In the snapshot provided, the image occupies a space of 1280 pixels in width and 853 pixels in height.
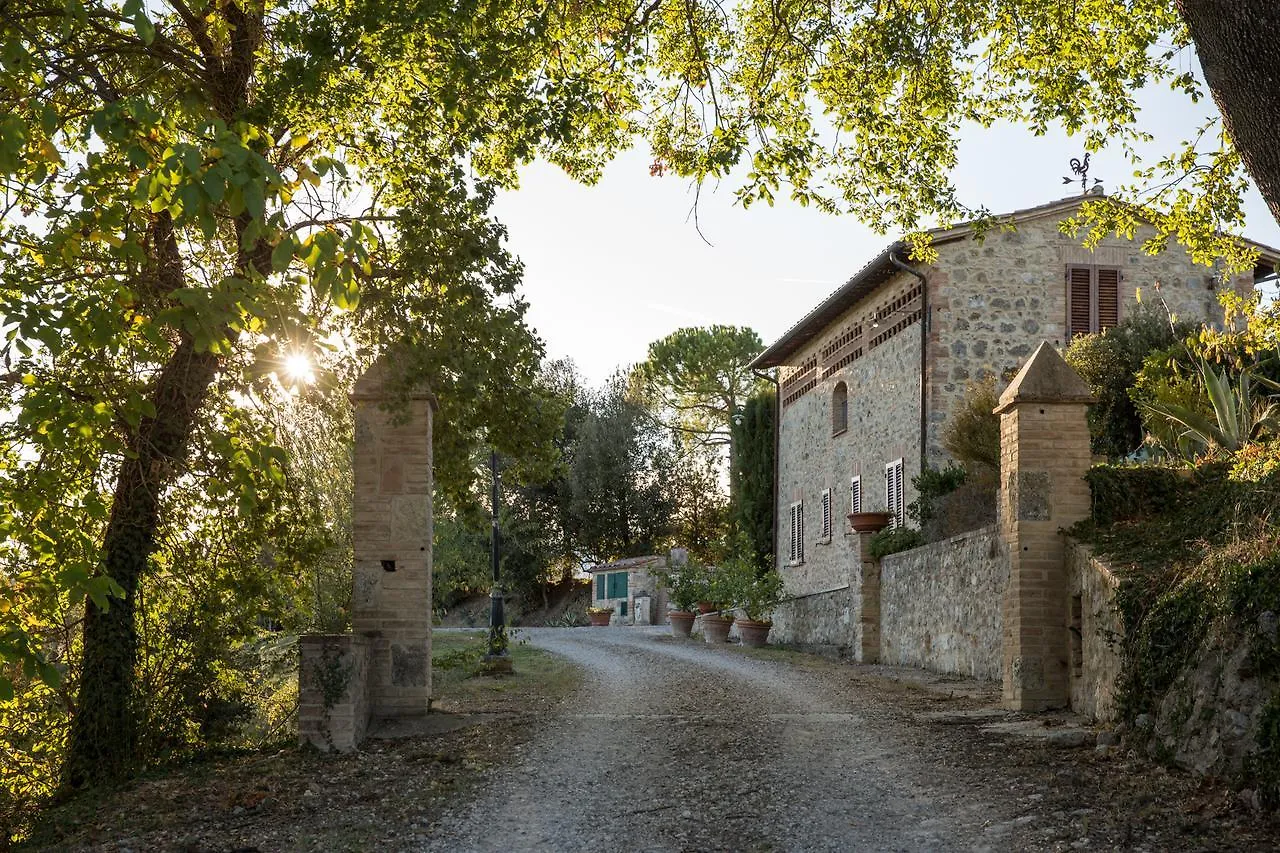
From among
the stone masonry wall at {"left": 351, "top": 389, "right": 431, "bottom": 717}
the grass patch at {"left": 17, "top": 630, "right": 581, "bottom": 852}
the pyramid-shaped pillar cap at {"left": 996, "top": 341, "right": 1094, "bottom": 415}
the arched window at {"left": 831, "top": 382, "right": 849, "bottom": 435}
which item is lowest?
the grass patch at {"left": 17, "top": 630, "right": 581, "bottom": 852}

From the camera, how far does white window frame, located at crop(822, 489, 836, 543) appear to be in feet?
73.0

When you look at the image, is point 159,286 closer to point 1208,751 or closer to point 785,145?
point 785,145

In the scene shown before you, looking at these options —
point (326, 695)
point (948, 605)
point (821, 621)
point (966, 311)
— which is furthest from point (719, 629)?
point (326, 695)

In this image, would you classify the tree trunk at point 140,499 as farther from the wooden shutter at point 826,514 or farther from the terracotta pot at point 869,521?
the wooden shutter at point 826,514

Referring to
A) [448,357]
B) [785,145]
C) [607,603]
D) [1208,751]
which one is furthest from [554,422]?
[607,603]

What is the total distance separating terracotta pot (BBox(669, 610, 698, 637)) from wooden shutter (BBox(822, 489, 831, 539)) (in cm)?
331

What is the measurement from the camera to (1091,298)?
701 inches

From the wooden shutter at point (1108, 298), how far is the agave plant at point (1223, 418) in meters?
6.45

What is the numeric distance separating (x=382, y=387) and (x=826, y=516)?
15.3 meters

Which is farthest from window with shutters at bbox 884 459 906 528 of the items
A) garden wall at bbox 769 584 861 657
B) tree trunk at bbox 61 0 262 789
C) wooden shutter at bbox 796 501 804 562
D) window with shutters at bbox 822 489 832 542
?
tree trunk at bbox 61 0 262 789

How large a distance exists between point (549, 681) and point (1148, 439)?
7.14 m

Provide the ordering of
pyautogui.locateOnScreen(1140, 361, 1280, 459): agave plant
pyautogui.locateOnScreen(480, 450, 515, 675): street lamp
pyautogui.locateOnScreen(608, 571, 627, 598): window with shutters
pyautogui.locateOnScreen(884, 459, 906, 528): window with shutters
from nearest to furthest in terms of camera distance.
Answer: pyautogui.locateOnScreen(1140, 361, 1280, 459): agave plant → pyautogui.locateOnScreen(480, 450, 515, 675): street lamp → pyautogui.locateOnScreen(884, 459, 906, 528): window with shutters → pyautogui.locateOnScreen(608, 571, 627, 598): window with shutters

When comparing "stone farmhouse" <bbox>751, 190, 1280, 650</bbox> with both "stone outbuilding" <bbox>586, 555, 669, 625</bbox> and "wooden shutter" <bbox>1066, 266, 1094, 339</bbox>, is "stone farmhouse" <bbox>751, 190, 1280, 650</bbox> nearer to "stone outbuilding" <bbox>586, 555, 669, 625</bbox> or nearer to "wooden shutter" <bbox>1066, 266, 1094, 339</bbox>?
"wooden shutter" <bbox>1066, 266, 1094, 339</bbox>

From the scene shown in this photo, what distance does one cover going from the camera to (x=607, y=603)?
32.4m
